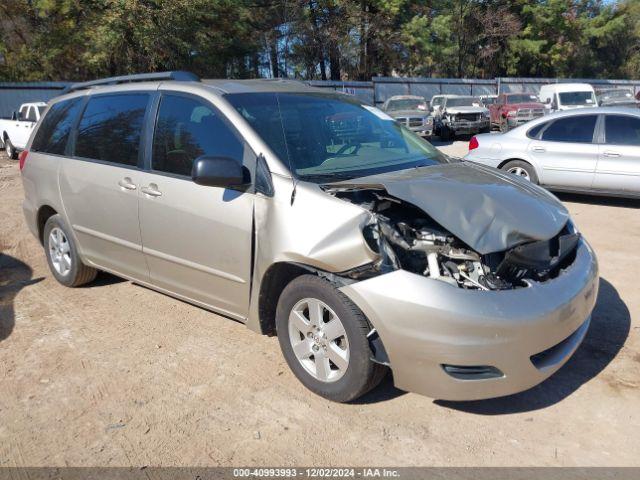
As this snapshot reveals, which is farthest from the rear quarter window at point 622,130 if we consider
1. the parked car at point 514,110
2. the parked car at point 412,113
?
the parked car at point 514,110

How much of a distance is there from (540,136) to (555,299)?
259 inches

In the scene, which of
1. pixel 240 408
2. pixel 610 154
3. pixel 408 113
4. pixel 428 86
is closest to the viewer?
pixel 240 408

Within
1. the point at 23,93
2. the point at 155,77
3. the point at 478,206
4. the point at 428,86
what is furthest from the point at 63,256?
the point at 428,86

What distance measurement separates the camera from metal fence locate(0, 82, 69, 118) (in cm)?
2364

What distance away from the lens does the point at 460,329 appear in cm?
280

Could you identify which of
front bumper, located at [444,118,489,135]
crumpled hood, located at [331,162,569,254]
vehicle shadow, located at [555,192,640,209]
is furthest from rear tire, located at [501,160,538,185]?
front bumper, located at [444,118,489,135]

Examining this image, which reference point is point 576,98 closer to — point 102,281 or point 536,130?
point 536,130

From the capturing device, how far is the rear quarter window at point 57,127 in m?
5.18

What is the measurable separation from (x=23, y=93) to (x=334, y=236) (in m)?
25.3

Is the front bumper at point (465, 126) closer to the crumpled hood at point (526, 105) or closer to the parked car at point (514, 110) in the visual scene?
the parked car at point (514, 110)

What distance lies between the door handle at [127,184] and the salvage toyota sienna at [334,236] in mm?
13

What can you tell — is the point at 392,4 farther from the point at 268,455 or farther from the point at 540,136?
the point at 268,455

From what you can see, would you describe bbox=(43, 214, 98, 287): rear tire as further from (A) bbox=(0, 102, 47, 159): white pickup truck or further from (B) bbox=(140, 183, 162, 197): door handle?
(A) bbox=(0, 102, 47, 159): white pickup truck

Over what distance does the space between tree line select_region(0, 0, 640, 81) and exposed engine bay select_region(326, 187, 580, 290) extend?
2099 centimetres
